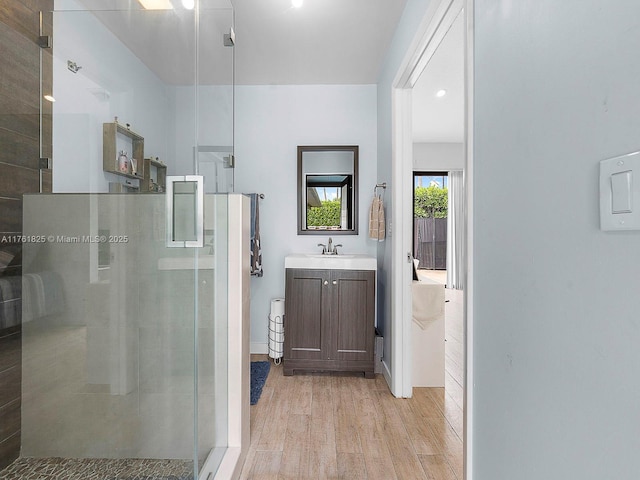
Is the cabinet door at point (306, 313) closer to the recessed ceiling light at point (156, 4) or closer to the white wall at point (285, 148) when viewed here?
the white wall at point (285, 148)

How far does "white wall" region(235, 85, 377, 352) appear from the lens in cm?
326

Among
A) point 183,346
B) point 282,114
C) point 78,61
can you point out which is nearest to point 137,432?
point 183,346

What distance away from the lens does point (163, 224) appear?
46.3 inches

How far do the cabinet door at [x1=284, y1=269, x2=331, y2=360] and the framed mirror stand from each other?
675 mm

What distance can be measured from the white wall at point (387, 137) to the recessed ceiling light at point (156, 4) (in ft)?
4.40

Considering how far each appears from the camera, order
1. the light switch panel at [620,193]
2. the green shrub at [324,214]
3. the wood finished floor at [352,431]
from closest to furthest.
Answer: the light switch panel at [620,193]
the wood finished floor at [352,431]
the green shrub at [324,214]

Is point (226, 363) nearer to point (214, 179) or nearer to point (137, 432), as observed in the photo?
point (137, 432)

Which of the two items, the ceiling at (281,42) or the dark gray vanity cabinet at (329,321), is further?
the dark gray vanity cabinet at (329,321)

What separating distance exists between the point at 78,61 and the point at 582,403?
158 cm

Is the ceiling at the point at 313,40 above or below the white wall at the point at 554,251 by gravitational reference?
above

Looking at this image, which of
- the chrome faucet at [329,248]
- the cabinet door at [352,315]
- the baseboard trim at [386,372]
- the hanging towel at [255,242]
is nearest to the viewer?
the baseboard trim at [386,372]

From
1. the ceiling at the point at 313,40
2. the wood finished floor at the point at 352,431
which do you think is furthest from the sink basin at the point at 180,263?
the ceiling at the point at 313,40

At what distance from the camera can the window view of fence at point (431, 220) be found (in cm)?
625

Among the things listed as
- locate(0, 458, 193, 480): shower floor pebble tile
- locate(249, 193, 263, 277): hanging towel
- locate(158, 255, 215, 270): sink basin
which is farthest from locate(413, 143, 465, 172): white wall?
locate(0, 458, 193, 480): shower floor pebble tile
